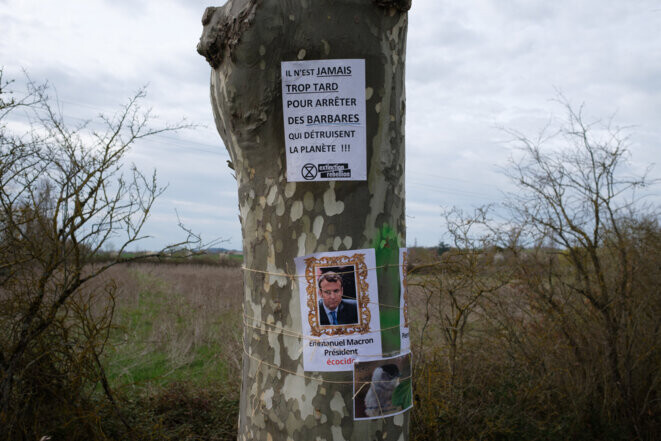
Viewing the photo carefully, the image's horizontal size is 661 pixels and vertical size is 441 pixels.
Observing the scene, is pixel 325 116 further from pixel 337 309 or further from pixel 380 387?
pixel 380 387

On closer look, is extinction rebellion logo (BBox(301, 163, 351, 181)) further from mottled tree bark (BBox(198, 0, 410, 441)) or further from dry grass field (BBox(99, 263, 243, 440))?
dry grass field (BBox(99, 263, 243, 440))

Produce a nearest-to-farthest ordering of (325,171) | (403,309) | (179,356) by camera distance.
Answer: (325,171) < (403,309) < (179,356)

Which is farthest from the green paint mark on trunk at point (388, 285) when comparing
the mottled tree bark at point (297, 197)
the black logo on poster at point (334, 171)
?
the black logo on poster at point (334, 171)

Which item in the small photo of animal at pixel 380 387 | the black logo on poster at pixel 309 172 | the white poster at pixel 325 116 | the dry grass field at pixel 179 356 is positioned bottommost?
the dry grass field at pixel 179 356

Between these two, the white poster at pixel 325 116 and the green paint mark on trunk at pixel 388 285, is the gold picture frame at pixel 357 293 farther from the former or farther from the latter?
the white poster at pixel 325 116

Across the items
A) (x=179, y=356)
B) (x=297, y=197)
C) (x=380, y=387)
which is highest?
(x=297, y=197)

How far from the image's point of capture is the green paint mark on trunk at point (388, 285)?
4.98 feet

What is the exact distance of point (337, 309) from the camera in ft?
4.87

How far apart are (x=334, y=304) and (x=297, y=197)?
36 cm

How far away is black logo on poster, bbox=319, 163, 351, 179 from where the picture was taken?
1470mm

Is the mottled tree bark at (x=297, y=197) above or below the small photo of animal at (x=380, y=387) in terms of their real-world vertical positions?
above

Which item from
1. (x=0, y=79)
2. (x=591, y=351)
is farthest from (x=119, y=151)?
(x=591, y=351)

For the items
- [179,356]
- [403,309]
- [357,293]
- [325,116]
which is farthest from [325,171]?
[179,356]

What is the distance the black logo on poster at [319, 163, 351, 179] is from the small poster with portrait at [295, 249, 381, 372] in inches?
9.4
